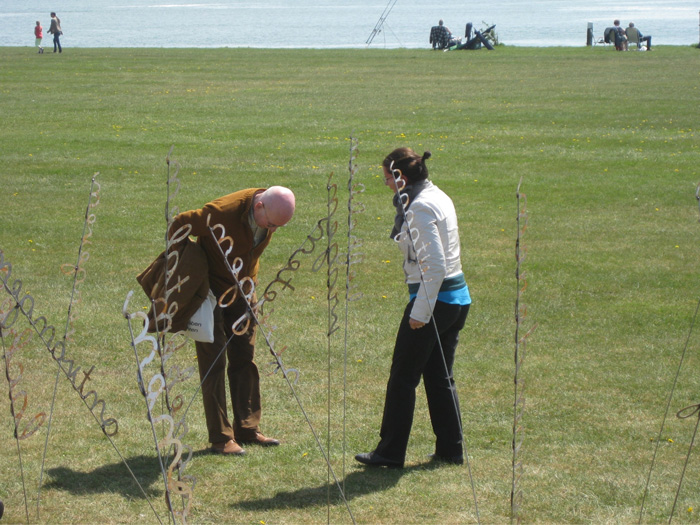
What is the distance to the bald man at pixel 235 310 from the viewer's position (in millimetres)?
5242

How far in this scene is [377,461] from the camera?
5473 millimetres

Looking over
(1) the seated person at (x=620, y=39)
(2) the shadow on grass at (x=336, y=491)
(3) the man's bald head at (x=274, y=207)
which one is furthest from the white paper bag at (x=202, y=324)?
(1) the seated person at (x=620, y=39)

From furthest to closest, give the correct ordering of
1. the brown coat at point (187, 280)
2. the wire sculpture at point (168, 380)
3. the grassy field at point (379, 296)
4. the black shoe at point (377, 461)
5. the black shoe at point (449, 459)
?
the black shoe at point (449, 459)
the black shoe at point (377, 461)
the brown coat at point (187, 280)
the grassy field at point (379, 296)
the wire sculpture at point (168, 380)

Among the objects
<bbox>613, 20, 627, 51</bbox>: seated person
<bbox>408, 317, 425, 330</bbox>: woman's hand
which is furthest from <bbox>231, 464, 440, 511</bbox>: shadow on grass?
<bbox>613, 20, 627, 51</bbox>: seated person

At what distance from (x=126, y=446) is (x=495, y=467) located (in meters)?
2.21

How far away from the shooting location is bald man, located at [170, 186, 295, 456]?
5242mm

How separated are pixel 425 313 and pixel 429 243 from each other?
38cm

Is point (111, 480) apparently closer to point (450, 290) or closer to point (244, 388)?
point (244, 388)

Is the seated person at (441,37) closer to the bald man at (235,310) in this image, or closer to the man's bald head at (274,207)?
the bald man at (235,310)

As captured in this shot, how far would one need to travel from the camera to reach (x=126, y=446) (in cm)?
576

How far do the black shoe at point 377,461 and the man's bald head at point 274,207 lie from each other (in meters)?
1.45

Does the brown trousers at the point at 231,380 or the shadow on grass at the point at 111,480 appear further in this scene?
the brown trousers at the point at 231,380

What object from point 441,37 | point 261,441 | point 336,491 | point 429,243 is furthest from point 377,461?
point 441,37

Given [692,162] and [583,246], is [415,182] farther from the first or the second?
[692,162]
